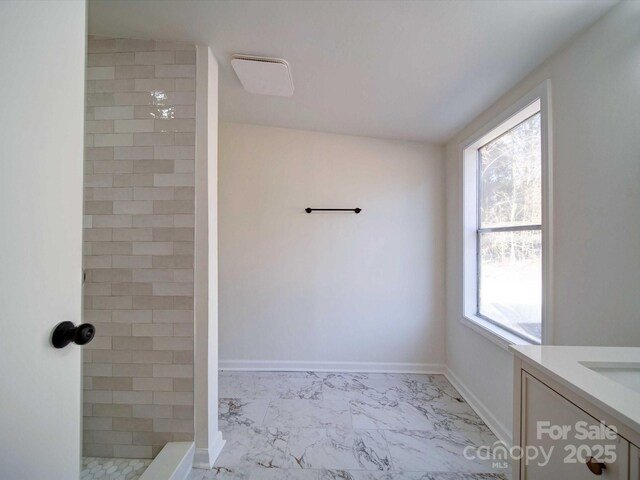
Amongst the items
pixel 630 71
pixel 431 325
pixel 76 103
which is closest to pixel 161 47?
pixel 76 103

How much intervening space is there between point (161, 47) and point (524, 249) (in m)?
2.33

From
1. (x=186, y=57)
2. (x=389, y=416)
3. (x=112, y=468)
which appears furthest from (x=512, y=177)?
(x=112, y=468)

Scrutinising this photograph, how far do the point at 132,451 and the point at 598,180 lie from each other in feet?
8.35

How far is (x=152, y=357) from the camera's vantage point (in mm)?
1421

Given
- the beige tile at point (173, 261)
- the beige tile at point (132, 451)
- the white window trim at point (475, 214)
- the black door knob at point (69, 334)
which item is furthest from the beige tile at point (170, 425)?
the white window trim at point (475, 214)

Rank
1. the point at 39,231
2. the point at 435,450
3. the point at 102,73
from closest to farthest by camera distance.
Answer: the point at 39,231 < the point at 102,73 < the point at 435,450

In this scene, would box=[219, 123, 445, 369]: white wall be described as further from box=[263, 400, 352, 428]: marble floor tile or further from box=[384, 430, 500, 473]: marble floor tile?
box=[384, 430, 500, 473]: marble floor tile

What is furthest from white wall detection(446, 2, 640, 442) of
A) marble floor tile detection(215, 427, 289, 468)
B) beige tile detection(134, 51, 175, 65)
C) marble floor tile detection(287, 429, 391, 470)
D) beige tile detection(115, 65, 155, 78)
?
beige tile detection(115, 65, 155, 78)

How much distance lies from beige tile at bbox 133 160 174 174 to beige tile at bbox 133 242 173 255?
39 cm

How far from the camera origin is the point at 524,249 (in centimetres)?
159

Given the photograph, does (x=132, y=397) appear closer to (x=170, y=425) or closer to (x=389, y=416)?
(x=170, y=425)

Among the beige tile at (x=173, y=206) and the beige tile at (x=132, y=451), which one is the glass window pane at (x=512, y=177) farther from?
the beige tile at (x=132, y=451)

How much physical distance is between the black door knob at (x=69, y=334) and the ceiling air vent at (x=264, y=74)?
1435 millimetres

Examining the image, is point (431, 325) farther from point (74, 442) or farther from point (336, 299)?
point (74, 442)
